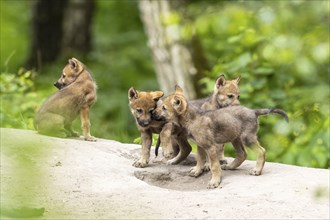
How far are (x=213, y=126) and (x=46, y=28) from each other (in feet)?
44.6

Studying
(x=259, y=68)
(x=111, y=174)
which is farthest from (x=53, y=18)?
(x=111, y=174)

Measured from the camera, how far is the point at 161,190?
5.29m

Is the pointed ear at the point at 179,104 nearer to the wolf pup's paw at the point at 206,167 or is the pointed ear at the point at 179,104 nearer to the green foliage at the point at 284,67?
the wolf pup's paw at the point at 206,167

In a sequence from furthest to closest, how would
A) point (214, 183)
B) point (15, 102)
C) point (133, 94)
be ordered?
point (15, 102), point (133, 94), point (214, 183)

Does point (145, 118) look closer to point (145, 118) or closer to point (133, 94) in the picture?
point (145, 118)

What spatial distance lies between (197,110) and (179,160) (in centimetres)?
61

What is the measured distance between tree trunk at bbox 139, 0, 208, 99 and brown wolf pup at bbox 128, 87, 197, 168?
6062 millimetres

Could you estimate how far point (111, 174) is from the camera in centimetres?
558

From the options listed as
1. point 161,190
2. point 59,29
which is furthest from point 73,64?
point 59,29

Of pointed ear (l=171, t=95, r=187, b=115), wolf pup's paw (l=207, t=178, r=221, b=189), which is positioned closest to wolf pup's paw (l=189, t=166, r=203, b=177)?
wolf pup's paw (l=207, t=178, r=221, b=189)

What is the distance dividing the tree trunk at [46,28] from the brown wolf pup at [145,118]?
1247cm

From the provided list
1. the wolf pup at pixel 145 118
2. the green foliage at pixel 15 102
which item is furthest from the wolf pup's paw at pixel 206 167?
the green foliage at pixel 15 102

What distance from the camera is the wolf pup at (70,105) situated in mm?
6617

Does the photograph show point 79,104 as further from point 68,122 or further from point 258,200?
point 258,200
